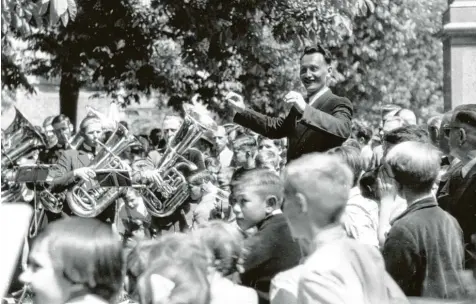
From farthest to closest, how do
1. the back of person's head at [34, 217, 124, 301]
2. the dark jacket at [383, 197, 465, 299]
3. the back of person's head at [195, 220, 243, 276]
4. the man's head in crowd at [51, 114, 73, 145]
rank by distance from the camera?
the man's head in crowd at [51, 114, 73, 145] < the dark jacket at [383, 197, 465, 299] < the back of person's head at [195, 220, 243, 276] < the back of person's head at [34, 217, 124, 301]

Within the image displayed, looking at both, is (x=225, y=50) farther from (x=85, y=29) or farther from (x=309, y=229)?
(x=309, y=229)

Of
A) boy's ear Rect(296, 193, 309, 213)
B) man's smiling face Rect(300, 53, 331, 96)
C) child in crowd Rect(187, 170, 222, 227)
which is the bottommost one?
child in crowd Rect(187, 170, 222, 227)

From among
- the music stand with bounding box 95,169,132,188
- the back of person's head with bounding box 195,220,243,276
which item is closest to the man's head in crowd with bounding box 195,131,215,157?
the music stand with bounding box 95,169,132,188

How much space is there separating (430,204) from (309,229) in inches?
46.7

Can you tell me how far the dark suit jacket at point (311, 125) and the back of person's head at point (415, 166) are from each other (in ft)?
3.64

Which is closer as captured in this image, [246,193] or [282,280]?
[282,280]

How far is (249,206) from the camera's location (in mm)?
5551

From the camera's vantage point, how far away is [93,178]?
11.1 m

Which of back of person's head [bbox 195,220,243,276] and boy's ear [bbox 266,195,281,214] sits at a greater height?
boy's ear [bbox 266,195,281,214]

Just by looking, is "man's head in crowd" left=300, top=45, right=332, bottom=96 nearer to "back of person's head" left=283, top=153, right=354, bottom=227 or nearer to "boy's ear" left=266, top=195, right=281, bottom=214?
"boy's ear" left=266, top=195, right=281, bottom=214

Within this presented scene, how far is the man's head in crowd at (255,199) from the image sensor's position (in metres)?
5.53

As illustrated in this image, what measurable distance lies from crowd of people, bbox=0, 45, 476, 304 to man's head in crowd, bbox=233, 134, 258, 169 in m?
3.58

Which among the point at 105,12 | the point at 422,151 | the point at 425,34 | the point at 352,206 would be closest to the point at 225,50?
the point at 105,12

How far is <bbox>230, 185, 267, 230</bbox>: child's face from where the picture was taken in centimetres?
552
